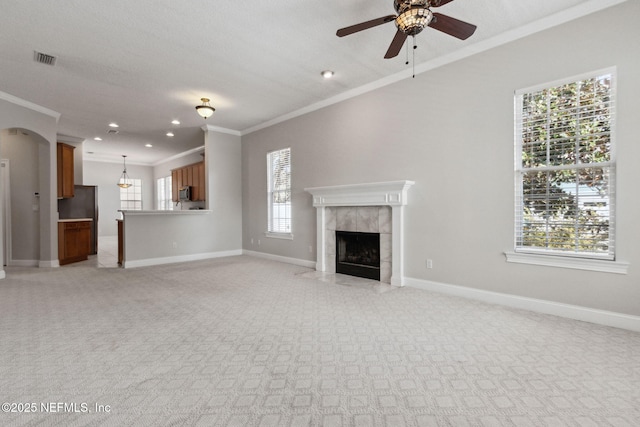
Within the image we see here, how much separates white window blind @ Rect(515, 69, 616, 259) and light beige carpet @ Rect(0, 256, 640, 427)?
2.77ft

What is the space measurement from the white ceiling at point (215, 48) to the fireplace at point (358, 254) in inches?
96.8

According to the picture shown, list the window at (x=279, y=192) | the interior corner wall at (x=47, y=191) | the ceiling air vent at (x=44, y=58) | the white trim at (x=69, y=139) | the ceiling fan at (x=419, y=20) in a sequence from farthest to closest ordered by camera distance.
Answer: the white trim at (x=69, y=139), the window at (x=279, y=192), the interior corner wall at (x=47, y=191), the ceiling air vent at (x=44, y=58), the ceiling fan at (x=419, y=20)

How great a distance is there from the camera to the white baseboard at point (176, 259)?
5961mm

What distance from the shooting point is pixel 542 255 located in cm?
318

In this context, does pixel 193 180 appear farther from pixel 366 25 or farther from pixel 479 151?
pixel 479 151

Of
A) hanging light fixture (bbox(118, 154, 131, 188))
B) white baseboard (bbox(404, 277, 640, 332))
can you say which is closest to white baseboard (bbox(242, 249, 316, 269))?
white baseboard (bbox(404, 277, 640, 332))

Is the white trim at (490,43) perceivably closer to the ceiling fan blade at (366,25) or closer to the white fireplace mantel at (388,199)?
the white fireplace mantel at (388,199)

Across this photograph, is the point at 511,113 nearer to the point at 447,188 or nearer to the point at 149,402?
the point at 447,188

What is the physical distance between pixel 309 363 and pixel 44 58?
16.1 feet

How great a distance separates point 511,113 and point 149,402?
426 cm

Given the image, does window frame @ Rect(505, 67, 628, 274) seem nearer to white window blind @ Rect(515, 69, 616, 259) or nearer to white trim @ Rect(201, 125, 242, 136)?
white window blind @ Rect(515, 69, 616, 259)

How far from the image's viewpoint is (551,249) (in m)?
3.18

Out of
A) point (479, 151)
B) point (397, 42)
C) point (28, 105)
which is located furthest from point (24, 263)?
point (479, 151)

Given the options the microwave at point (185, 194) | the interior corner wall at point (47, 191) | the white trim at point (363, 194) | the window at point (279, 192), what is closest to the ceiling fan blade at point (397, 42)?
the white trim at point (363, 194)
